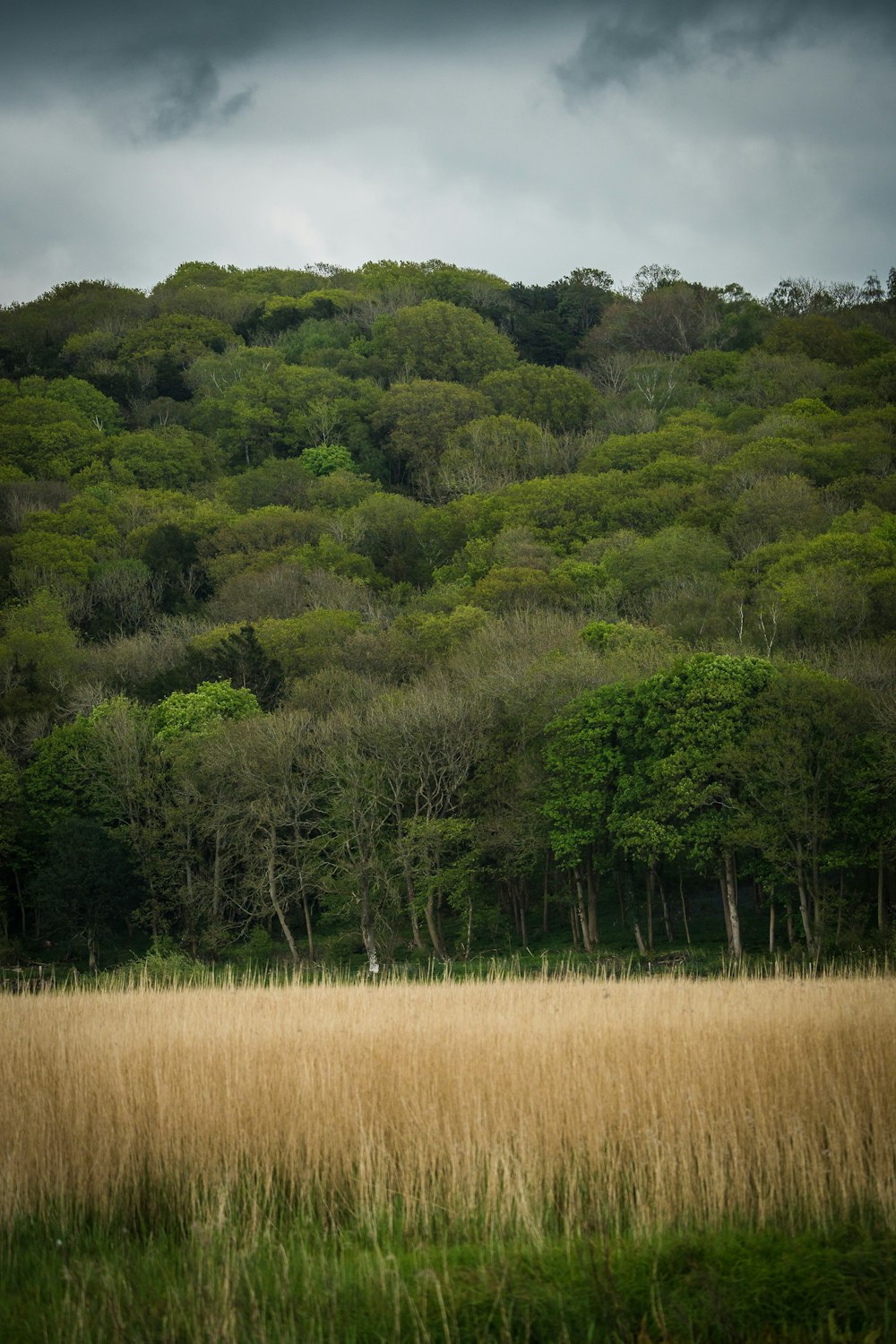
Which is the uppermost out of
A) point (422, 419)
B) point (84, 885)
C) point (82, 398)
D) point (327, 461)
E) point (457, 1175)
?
point (82, 398)

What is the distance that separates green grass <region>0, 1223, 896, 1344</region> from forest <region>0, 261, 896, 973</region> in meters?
22.5

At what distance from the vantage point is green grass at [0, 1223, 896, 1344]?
7.47 metres

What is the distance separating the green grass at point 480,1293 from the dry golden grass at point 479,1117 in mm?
→ 687

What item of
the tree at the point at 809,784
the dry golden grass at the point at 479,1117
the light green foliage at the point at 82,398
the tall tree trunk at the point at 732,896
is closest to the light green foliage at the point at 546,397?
the light green foliage at the point at 82,398

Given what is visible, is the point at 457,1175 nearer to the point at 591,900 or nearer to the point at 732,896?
the point at 732,896

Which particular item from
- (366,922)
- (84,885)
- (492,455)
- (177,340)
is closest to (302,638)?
(84,885)

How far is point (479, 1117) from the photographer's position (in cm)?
1091

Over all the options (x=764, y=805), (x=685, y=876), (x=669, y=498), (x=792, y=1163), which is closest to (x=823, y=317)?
(x=669, y=498)

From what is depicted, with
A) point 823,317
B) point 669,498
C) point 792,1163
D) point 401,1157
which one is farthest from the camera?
point 823,317

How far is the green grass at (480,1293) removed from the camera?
7473mm

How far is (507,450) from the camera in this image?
305 feet

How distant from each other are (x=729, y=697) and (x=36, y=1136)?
106ft

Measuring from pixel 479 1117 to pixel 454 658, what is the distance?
44.2 metres

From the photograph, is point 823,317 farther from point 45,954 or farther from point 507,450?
point 45,954
